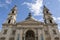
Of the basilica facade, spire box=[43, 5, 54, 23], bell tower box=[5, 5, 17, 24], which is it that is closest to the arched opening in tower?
the basilica facade

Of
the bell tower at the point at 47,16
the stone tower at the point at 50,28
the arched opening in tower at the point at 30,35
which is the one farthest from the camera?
the bell tower at the point at 47,16

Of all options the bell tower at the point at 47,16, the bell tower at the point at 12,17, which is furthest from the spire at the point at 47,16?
the bell tower at the point at 12,17

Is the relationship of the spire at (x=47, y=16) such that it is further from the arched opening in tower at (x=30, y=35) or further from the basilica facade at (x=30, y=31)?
the arched opening in tower at (x=30, y=35)

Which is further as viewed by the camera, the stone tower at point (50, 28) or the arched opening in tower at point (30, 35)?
the arched opening in tower at point (30, 35)

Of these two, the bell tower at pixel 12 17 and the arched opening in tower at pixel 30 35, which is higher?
the bell tower at pixel 12 17

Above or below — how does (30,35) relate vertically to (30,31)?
below

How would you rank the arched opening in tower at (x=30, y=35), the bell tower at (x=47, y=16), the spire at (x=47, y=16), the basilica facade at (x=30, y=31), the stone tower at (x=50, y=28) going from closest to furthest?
the basilica facade at (x=30, y=31) → the stone tower at (x=50, y=28) → the arched opening in tower at (x=30, y=35) → the bell tower at (x=47, y=16) → the spire at (x=47, y=16)

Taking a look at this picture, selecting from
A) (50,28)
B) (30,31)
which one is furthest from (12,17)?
(50,28)

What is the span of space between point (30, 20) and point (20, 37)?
534cm

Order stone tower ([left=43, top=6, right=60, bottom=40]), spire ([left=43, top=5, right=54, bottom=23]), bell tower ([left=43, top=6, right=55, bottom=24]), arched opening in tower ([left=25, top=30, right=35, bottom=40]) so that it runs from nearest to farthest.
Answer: stone tower ([left=43, top=6, right=60, bottom=40])
arched opening in tower ([left=25, top=30, right=35, bottom=40])
bell tower ([left=43, top=6, right=55, bottom=24])
spire ([left=43, top=5, right=54, bottom=23])

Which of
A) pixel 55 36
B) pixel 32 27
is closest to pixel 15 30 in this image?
pixel 32 27

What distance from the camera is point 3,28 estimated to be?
1099 inches

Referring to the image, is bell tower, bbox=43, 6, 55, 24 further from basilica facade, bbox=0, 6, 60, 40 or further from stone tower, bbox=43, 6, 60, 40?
basilica facade, bbox=0, 6, 60, 40

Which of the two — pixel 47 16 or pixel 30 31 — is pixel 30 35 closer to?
pixel 30 31
